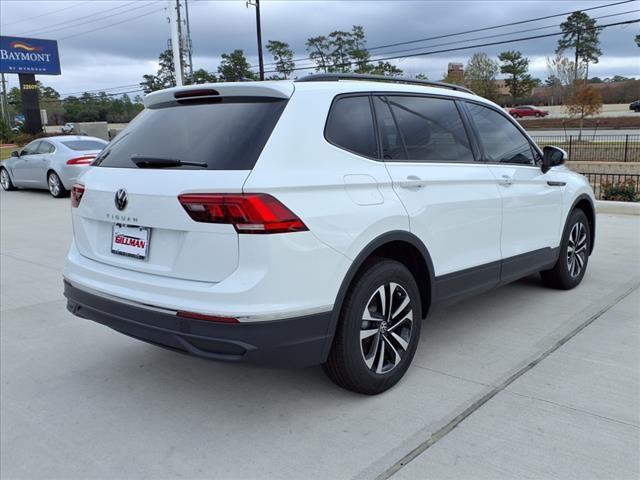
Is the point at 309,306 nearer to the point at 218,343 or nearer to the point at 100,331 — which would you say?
the point at 218,343

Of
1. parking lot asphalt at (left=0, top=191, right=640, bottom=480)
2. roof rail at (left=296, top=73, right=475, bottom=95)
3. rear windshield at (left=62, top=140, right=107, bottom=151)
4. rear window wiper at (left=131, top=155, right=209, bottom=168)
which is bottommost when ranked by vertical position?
parking lot asphalt at (left=0, top=191, right=640, bottom=480)

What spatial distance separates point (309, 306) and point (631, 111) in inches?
2446

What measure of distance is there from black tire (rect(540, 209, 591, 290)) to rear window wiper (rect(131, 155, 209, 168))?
3.72m

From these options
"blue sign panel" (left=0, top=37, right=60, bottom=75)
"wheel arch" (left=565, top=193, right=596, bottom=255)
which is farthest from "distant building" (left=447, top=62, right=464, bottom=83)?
"wheel arch" (left=565, top=193, right=596, bottom=255)

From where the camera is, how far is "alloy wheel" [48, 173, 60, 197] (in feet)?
44.9

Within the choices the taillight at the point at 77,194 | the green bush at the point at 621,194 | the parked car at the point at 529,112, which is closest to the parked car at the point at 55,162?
the taillight at the point at 77,194

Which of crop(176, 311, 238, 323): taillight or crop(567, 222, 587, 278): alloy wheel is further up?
crop(176, 311, 238, 323): taillight

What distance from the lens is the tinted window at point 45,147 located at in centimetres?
1404

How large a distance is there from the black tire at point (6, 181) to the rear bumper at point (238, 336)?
14.8m

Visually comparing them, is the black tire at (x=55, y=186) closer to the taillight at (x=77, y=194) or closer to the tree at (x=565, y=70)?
the taillight at (x=77, y=194)

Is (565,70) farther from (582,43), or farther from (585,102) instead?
(582,43)

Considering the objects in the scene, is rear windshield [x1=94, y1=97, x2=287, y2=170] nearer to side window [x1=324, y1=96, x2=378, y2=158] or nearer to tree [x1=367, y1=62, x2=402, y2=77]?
side window [x1=324, y1=96, x2=378, y2=158]

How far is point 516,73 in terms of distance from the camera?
263 feet

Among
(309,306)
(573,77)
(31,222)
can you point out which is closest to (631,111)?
(573,77)
